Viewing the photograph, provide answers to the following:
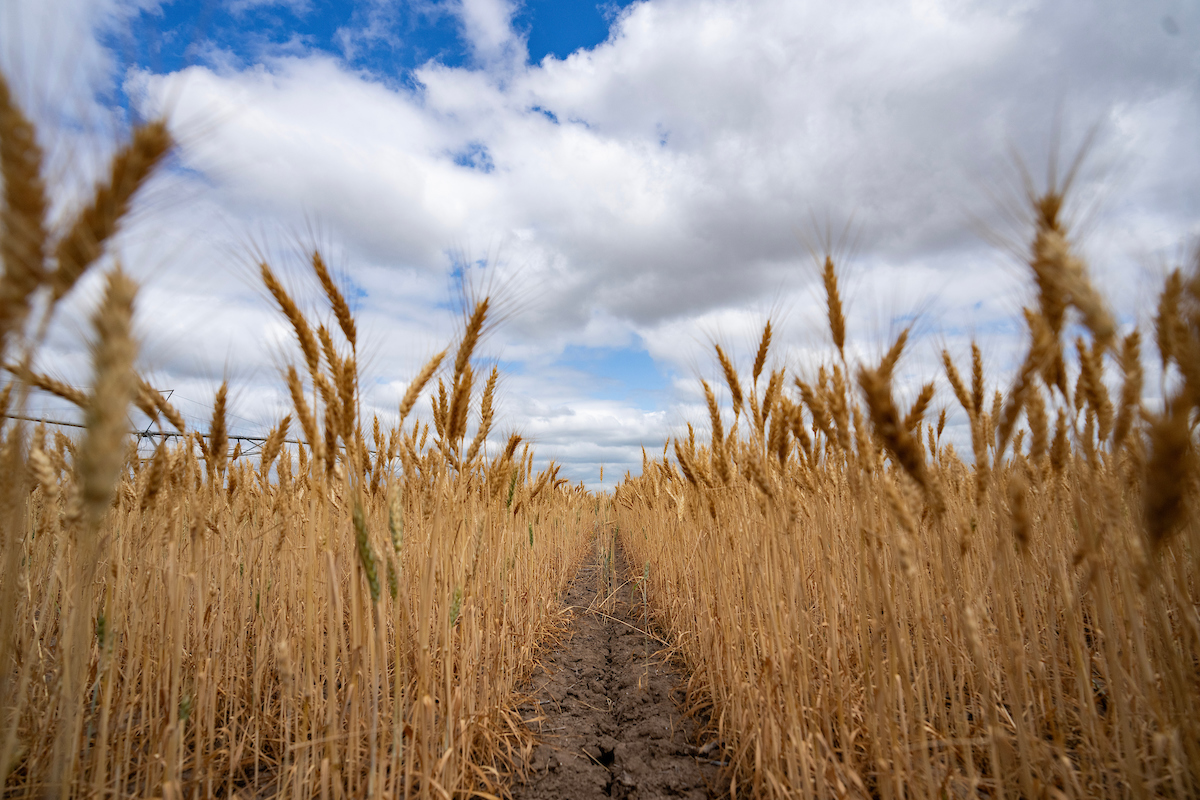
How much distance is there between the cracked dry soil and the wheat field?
0.16 metres

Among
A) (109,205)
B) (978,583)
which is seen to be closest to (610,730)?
(978,583)

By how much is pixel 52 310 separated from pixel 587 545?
39.8 ft

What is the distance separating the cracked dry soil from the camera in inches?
87.8

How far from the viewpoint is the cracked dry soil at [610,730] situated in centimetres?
223

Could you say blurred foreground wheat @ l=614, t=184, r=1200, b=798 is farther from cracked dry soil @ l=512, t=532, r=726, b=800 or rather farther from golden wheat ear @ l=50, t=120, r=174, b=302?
golden wheat ear @ l=50, t=120, r=174, b=302

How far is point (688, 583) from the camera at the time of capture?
3762 millimetres

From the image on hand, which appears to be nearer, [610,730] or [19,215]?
[19,215]

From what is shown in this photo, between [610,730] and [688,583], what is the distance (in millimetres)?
1200

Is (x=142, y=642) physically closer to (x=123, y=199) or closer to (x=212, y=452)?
(x=212, y=452)

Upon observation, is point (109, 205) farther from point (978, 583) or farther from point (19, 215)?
point (978, 583)

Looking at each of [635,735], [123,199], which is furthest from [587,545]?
[123,199]

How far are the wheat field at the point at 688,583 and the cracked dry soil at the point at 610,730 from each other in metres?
0.16

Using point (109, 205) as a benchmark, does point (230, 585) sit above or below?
below

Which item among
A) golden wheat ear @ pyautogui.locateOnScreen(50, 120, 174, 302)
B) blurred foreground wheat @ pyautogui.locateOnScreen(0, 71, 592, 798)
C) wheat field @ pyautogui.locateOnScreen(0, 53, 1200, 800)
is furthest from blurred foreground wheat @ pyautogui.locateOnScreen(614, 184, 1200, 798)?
golden wheat ear @ pyautogui.locateOnScreen(50, 120, 174, 302)
